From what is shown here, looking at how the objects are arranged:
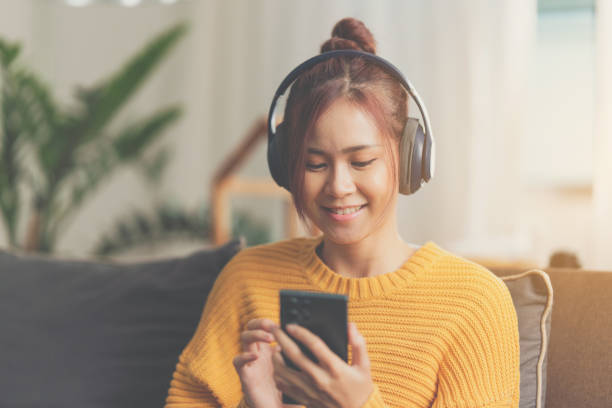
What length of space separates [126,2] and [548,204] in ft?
10.0

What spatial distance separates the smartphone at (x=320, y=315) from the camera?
→ 65 centimetres

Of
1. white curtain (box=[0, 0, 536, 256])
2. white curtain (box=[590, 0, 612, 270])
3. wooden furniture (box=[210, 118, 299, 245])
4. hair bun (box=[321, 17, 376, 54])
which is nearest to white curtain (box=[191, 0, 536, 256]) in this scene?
white curtain (box=[0, 0, 536, 256])

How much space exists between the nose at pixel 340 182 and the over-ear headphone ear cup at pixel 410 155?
0.08 m

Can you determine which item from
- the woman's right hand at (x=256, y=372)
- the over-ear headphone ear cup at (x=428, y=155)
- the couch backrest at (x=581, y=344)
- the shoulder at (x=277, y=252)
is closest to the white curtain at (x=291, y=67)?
the couch backrest at (x=581, y=344)

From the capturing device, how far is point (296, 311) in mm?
679

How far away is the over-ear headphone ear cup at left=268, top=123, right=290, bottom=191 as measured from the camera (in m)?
0.87

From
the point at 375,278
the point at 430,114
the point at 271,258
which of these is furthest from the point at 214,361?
the point at 430,114

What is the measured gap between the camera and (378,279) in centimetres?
88

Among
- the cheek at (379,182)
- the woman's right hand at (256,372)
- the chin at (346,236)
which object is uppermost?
the cheek at (379,182)

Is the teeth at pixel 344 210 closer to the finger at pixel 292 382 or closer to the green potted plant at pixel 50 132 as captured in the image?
the finger at pixel 292 382

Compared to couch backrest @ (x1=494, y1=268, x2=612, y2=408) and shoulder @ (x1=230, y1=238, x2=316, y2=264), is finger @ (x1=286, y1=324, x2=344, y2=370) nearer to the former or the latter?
shoulder @ (x1=230, y1=238, x2=316, y2=264)

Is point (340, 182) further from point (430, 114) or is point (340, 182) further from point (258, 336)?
point (430, 114)

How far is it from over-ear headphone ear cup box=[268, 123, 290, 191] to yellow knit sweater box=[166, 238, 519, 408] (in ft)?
0.48

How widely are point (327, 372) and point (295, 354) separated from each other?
0.04 metres
